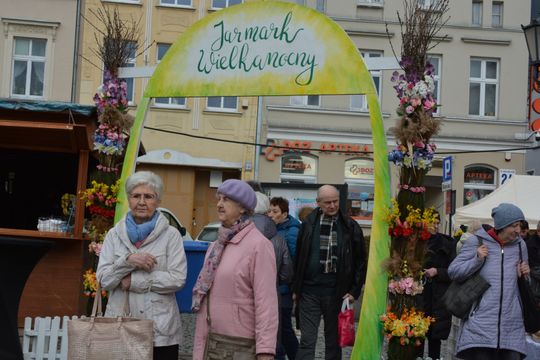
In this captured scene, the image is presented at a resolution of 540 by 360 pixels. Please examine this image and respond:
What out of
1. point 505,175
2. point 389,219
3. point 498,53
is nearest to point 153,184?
point 389,219

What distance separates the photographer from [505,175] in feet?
59.4

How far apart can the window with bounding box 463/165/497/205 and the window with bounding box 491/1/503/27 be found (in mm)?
4846

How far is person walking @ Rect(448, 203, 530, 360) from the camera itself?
20.1 feet

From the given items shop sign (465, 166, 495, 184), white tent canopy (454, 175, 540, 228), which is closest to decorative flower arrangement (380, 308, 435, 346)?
white tent canopy (454, 175, 540, 228)

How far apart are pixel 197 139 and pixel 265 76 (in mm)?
17995

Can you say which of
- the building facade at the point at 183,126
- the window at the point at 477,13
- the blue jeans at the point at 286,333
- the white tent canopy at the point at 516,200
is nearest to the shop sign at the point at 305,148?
the building facade at the point at 183,126

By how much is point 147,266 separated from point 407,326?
2825 millimetres

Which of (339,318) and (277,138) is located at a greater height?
(277,138)

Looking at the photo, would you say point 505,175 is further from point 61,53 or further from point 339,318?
point 61,53

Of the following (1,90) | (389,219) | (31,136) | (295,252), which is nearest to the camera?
(389,219)

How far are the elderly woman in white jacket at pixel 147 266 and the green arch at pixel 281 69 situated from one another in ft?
8.29

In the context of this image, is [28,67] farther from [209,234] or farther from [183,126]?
[209,234]

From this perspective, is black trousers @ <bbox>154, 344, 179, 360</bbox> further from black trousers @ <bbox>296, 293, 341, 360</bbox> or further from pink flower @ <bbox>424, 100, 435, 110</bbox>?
pink flower @ <bbox>424, 100, 435, 110</bbox>

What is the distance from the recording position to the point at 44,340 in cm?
780
